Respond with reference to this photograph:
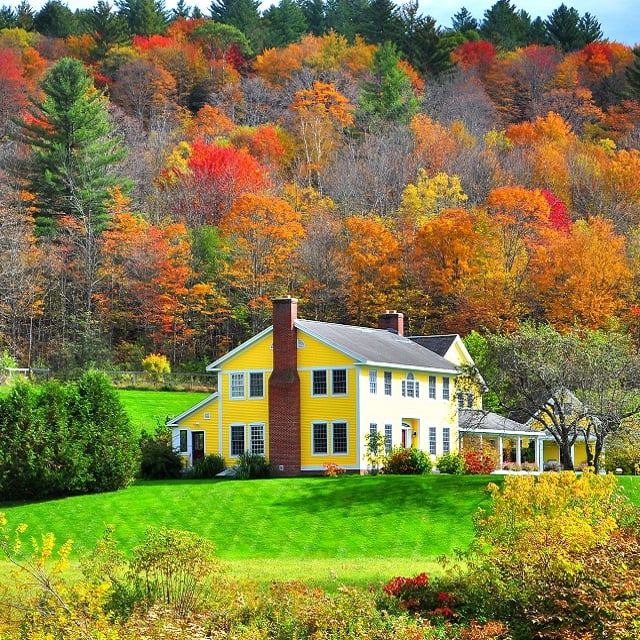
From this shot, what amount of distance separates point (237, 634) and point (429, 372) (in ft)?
113

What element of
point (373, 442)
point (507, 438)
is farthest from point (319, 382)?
point (507, 438)

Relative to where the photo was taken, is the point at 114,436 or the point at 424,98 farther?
the point at 424,98

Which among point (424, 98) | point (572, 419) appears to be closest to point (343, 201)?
point (424, 98)

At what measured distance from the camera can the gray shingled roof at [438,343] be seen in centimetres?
5681

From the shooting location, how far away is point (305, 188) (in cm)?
9031

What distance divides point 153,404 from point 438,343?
14.9 meters

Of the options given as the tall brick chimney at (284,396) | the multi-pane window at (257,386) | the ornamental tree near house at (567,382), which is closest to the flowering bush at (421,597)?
the ornamental tree near house at (567,382)

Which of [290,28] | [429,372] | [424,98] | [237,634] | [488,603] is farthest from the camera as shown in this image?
[290,28]

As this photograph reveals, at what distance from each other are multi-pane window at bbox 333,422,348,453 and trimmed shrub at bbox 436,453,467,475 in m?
3.97

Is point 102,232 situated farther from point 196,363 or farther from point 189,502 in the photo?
point 189,502

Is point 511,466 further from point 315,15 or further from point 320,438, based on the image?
point 315,15

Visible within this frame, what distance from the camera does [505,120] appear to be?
374 feet

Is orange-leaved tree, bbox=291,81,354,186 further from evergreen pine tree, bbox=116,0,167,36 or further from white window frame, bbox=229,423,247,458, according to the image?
white window frame, bbox=229,423,247,458

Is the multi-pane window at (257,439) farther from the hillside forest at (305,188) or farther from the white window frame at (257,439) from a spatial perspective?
the hillside forest at (305,188)
